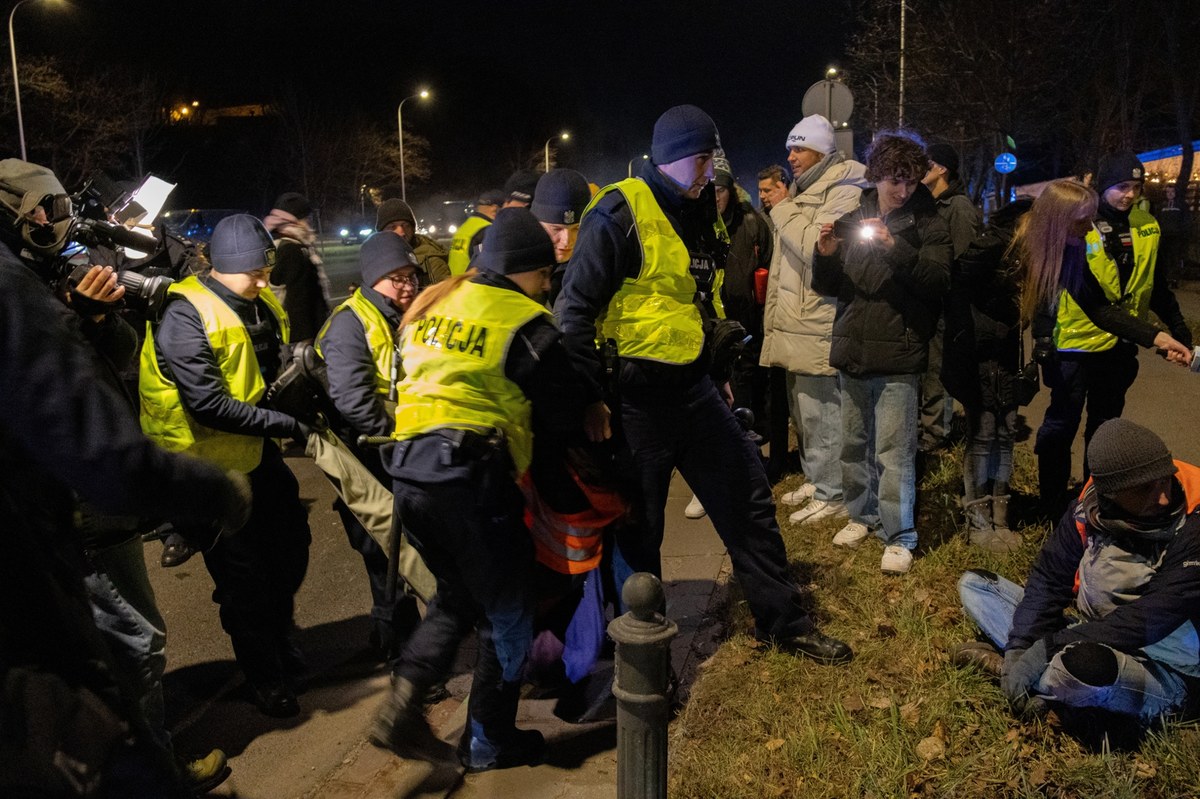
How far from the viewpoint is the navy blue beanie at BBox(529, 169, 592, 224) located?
5.54 metres

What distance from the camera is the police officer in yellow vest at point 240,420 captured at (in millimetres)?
4012

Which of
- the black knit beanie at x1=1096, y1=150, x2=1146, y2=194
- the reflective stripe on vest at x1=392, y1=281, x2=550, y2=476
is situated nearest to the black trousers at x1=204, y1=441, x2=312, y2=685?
the reflective stripe on vest at x1=392, y1=281, x2=550, y2=476

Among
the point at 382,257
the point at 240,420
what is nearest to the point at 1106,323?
the point at 382,257

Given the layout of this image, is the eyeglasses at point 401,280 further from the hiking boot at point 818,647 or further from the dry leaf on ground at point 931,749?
the dry leaf on ground at point 931,749

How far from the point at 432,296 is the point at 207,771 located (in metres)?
1.96

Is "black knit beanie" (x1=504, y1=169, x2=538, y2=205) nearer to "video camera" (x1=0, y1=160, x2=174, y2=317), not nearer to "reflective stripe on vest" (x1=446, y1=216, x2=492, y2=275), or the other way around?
"reflective stripe on vest" (x1=446, y1=216, x2=492, y2=275)

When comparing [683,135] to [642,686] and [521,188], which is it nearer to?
[642,686]

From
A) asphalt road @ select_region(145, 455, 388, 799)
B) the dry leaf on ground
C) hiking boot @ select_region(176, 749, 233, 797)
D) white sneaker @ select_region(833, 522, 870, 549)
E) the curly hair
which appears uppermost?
the curly hair

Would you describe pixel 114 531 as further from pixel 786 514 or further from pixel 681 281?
pixel 786 514

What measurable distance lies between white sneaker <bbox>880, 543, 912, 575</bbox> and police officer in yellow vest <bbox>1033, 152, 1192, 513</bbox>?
1135 mm

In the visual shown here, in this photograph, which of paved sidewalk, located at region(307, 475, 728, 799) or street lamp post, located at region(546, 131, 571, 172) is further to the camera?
street lamp post, located at region(546, 131, 571, 172)

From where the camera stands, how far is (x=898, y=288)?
16.1 ft

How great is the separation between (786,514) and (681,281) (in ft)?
8.98

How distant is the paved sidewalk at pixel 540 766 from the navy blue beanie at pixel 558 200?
90.3 inches
